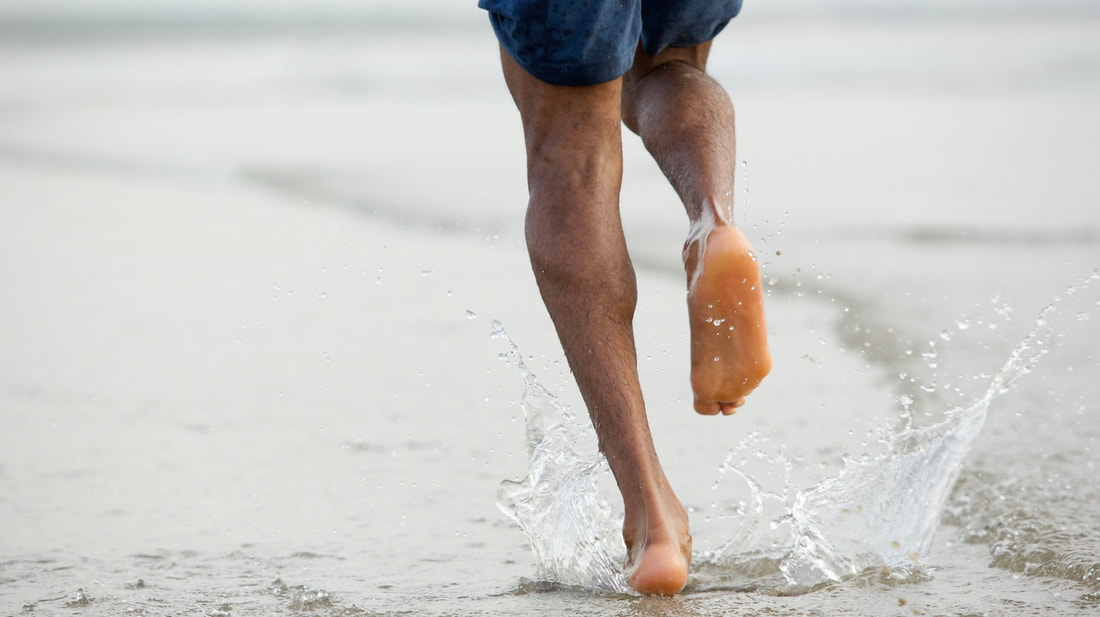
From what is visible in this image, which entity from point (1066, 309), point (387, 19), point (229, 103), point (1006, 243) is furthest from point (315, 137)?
point (387, 19)

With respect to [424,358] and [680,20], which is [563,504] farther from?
[424,358]

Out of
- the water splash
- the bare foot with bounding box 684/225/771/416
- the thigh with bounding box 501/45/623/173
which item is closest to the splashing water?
the water splash

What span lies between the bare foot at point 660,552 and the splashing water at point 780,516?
0.14 feet

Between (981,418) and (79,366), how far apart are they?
1.76m

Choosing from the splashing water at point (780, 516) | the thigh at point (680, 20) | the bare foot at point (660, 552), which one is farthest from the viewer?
the thigh at point (680, 20)

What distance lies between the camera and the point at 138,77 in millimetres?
12141

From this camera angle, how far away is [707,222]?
1.73 meters

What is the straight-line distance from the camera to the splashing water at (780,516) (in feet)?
5.49

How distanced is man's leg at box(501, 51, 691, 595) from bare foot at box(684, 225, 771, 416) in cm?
9

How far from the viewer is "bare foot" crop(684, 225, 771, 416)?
166 cm

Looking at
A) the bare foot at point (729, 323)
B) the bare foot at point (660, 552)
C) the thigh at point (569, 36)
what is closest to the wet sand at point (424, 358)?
the bare foot at point (660, 552)

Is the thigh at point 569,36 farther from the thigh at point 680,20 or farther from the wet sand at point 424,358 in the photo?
the wet sand at point 424,358

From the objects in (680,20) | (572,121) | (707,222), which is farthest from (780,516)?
(680,20)

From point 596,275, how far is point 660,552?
1.15 feet
